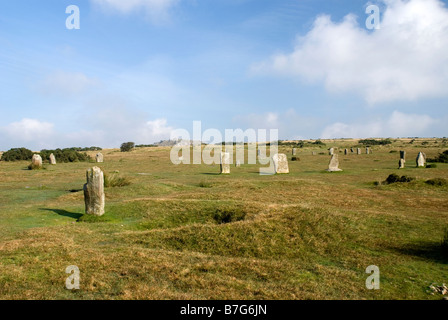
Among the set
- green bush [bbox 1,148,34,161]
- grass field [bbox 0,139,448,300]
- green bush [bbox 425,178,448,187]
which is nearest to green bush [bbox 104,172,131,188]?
grass field [bbox 0,139,448,300]

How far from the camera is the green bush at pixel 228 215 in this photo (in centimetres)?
1237

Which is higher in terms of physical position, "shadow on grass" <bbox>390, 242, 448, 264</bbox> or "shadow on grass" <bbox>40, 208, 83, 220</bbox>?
"shadow on grass" <bbox>40, 208, 83, 220</bbox>

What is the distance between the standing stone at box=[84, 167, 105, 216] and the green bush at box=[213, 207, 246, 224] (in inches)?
171

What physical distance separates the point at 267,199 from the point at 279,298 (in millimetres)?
10522

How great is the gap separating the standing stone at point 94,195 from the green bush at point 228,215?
4.35 m

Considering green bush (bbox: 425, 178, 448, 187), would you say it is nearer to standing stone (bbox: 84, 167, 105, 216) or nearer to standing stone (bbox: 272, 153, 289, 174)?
standing stone (bbox: 272, 153, 289, 174)

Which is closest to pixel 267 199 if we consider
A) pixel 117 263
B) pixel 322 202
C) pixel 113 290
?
pixel 322 202

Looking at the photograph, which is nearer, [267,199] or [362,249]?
[362,249]

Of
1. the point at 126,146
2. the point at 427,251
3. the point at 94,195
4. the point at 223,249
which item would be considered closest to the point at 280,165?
the point at 94,195

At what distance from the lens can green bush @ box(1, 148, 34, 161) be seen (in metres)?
48.0
